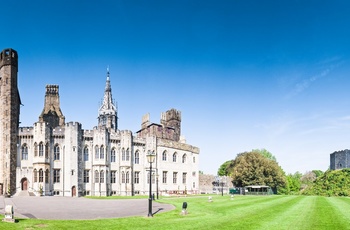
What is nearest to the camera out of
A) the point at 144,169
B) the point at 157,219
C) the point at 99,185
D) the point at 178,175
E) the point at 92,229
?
the point at 92,229

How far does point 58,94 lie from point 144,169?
2588 cm

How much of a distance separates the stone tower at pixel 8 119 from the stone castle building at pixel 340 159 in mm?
99153

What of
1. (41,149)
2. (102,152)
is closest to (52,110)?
(41,149)

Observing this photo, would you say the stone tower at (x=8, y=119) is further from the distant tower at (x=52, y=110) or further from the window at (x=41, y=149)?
the distant tower at (x=52, y=110)

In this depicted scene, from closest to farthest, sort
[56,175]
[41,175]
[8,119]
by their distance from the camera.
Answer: [8,119] → [41,175] → [56,175]

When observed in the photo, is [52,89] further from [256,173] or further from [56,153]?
[256,173]

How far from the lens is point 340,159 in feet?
371


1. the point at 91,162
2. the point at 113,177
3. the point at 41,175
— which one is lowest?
the point at 113,177

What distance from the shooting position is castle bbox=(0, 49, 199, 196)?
167ft

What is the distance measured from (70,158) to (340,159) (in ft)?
303

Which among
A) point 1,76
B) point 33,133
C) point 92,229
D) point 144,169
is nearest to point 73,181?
point 33,133

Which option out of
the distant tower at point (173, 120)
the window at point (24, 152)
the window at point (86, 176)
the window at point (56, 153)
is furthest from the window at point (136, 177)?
the distant tower at point (173, 120)

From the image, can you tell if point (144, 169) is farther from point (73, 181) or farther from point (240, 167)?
point (240, 167)

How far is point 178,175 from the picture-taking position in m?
67.6
